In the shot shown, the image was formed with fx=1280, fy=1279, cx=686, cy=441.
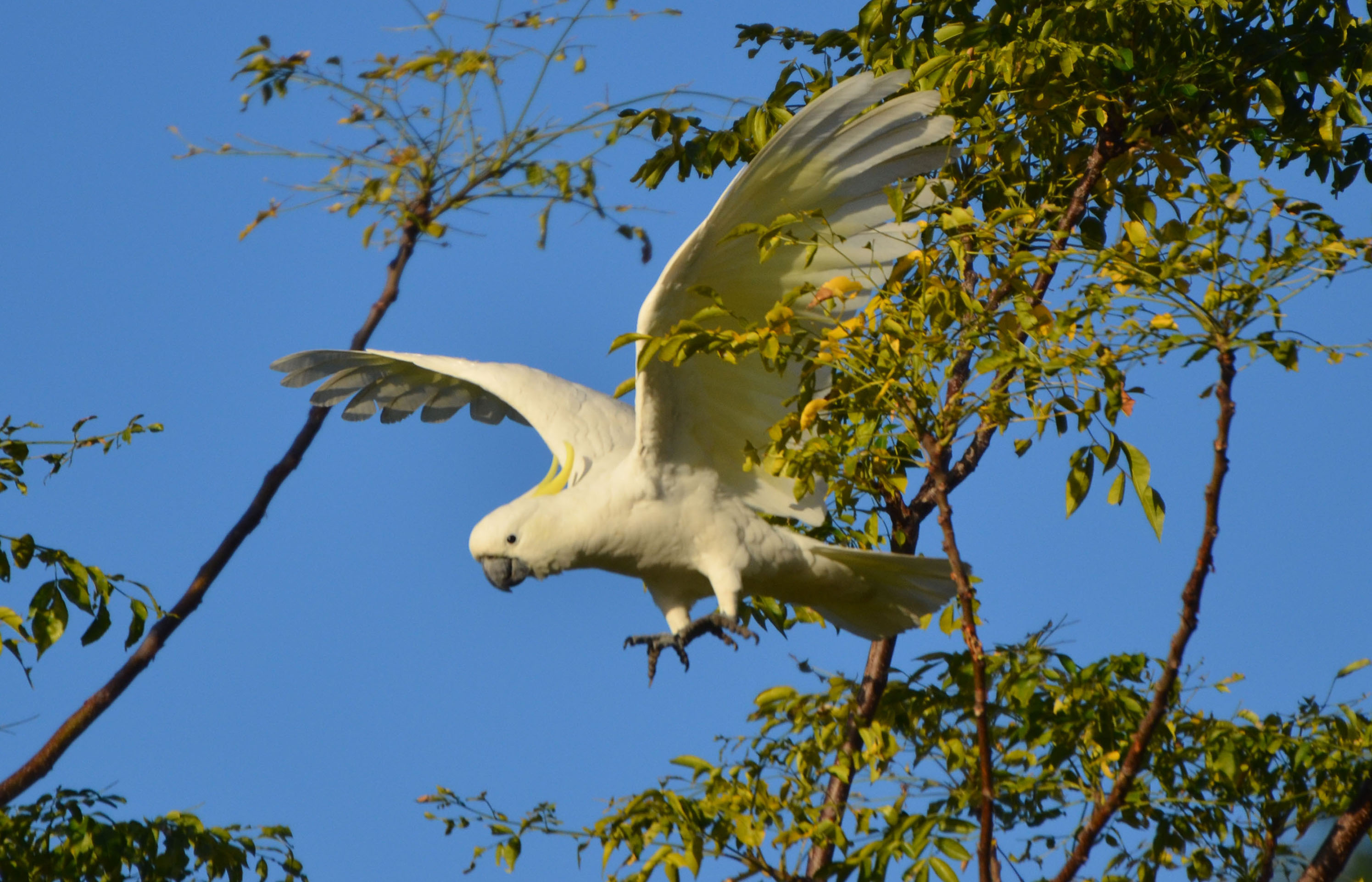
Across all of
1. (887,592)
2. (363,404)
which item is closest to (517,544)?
(887,592)

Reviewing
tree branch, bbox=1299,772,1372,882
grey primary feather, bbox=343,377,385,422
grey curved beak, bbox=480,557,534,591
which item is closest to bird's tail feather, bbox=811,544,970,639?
grey curved beak, bbox=480,557,534,591

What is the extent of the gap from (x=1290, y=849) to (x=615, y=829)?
5.41 ft

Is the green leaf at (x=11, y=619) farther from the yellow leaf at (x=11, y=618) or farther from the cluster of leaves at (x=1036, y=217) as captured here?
the cluster of leaves at (x=1036, y=217)

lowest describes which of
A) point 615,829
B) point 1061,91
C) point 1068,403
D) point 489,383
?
point 615,829

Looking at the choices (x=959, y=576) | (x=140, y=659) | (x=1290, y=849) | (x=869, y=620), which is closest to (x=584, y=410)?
(x=869, y=620)

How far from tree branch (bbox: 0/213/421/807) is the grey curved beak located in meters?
0.88

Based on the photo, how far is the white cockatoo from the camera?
3.30 metres

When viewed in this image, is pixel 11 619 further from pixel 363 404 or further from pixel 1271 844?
pixel 1271 844

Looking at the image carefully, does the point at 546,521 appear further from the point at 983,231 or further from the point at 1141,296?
the point at 1141,296

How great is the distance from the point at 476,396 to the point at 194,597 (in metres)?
1.26

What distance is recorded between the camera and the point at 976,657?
2.51 m

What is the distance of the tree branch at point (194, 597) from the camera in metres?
3.85

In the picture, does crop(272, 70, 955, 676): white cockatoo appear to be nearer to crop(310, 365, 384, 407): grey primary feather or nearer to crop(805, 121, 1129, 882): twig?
crop(805, 121, 1129, 882): twig

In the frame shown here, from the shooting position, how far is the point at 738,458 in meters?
3.90
